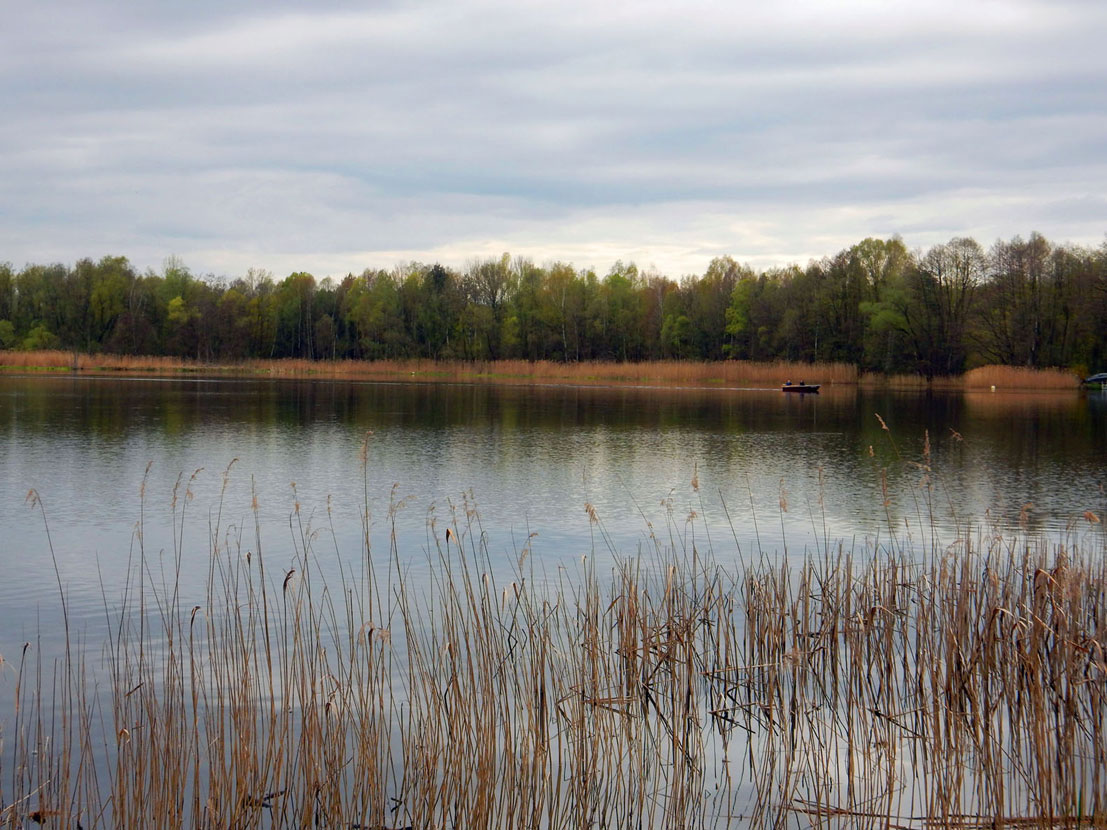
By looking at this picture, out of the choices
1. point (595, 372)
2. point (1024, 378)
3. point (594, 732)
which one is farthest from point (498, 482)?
point (1024, 378)

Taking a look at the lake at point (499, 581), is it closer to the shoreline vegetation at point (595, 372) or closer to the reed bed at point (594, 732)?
the reed bed at point (594, 732)

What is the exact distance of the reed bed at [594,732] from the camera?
4812mm

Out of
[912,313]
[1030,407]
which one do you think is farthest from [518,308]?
[1030,407]

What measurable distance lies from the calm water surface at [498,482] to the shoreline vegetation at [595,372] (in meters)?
26.0

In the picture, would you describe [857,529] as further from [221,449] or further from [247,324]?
[247,324]

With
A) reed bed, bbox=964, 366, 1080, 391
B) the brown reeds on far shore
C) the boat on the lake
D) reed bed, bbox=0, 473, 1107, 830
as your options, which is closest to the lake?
reed bed, bbox=0, 473, 1107, 830

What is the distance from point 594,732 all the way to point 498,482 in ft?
39.3

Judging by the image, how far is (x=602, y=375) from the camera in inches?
2603

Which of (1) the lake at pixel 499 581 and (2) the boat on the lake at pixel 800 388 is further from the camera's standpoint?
(2) the boat on the lake at pixel 800 388

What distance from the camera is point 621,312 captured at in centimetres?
8444

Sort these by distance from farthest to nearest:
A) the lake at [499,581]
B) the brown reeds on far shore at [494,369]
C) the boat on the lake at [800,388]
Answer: the brown reeds on far shore at [494,369] < the boat on the lake at [800,388] < the lake at [499,581]

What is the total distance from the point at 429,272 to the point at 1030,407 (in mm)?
55387

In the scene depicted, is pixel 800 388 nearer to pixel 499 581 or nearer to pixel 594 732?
pixel 499 581

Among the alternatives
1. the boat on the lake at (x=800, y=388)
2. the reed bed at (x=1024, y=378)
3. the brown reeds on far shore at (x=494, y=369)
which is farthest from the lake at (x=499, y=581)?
the brown reeds on far shore at (x=494, y=369)
